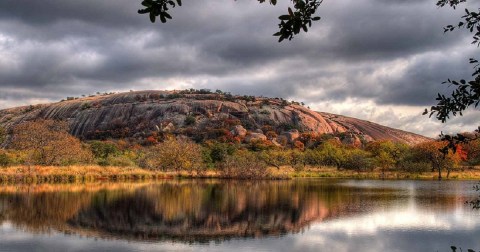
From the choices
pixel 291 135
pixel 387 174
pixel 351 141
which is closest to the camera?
pixel 387 174

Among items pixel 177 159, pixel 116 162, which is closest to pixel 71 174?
pixel 116 162

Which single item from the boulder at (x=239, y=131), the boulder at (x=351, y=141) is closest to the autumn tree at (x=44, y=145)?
the boulder at (x=239, y=131)

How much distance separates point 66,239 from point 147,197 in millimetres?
17128

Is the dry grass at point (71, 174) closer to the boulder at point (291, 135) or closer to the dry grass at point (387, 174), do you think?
the dry grass at point (387, 174)

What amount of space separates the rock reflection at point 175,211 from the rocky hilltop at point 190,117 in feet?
308

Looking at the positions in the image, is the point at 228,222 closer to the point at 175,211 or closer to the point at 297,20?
the point at 175,211

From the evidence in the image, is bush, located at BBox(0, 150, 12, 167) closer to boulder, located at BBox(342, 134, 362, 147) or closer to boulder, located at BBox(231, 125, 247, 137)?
boulder, located at BBox(231, 125, 247, 137)

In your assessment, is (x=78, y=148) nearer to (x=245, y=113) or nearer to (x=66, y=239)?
(x=66, y=239)

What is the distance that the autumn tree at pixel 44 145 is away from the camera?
58062mm

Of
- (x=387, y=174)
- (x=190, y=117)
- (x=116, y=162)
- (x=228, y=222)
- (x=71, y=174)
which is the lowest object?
(x=228, y=222)

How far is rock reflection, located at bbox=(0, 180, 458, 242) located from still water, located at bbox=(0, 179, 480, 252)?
0.18 feet

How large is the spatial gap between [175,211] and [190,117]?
393 ft

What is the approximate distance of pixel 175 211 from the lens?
30.2 meters

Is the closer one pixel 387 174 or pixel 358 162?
pixel 387 174
